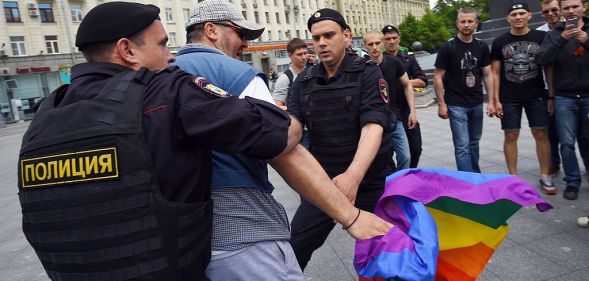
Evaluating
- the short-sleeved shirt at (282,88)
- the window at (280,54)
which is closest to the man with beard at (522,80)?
the short-sleeved shirt at (282,88)

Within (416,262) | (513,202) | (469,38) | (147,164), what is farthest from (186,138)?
(469,38)

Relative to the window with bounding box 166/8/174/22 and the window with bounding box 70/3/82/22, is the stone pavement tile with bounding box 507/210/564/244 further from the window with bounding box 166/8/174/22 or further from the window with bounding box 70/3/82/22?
the window with bounding box 166/8/174/22

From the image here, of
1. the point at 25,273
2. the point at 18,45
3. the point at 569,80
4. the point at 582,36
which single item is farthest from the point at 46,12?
the point at 582,36

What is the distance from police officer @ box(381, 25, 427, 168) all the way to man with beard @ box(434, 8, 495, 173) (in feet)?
1.50

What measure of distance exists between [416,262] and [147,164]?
119cm

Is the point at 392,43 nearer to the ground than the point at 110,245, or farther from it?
farther from it

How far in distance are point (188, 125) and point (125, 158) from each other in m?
0.20

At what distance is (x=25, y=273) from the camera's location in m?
4.04

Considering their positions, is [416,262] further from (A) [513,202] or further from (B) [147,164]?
(B) [147,164]

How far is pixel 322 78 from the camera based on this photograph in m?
2.96

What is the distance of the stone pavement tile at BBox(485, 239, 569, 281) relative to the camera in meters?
2.96

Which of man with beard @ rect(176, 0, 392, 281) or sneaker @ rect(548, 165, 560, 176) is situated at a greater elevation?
man with beard @ rect(176, 0, 392, 281)

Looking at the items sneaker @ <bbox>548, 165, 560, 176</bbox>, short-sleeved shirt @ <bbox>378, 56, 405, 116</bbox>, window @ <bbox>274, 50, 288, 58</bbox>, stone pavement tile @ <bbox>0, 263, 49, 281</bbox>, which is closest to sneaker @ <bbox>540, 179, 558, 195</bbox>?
sneaker @ <bbox>548, 165, 560, 176</bbox>

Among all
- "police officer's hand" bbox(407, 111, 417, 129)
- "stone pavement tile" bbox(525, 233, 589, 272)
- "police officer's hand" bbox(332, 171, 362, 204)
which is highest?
"police officer's hand" bbox(332, 171, 362, 204)
